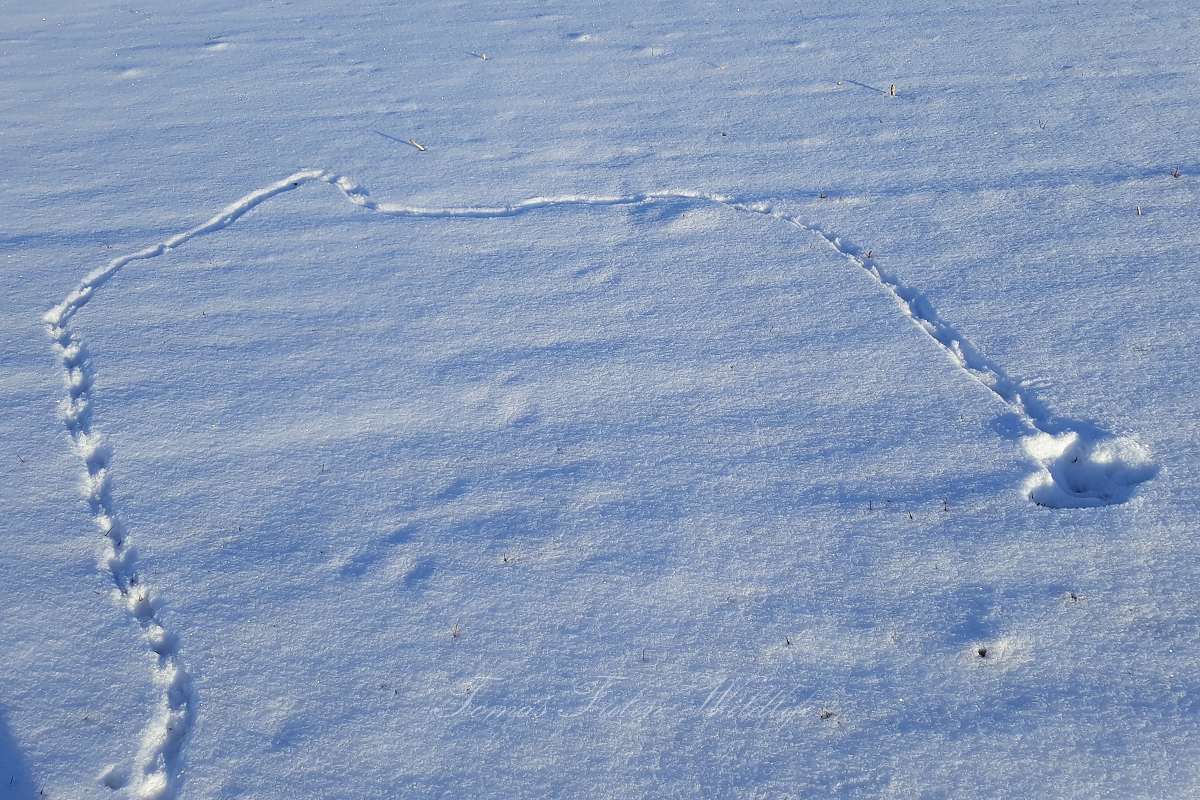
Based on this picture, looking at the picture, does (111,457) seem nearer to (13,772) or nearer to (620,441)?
(13,772)

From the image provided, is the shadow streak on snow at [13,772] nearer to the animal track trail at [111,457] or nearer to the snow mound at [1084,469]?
the animal track trail at [111,457]

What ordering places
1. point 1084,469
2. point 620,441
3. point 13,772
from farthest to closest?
point 620,441 → point 1084,469 → point 13,772

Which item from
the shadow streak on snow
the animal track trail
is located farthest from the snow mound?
the shadow streak on snow

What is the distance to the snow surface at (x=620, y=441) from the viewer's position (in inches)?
89.3

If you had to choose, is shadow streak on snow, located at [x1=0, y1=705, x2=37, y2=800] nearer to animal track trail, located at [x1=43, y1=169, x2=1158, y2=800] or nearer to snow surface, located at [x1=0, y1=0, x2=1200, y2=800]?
snow surface, located at [x1=0, y1=0, x2=1200, y2=800]

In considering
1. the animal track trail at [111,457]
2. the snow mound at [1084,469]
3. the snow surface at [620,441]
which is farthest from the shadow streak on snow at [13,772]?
the snow mound at [1084,469]

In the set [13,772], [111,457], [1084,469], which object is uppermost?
[111,457]

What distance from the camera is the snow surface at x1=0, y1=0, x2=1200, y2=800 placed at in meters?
2.27

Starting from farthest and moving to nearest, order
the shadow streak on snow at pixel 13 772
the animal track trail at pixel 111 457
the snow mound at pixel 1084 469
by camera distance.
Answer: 1. the snow mound at pixel 1084 469
2. the animal track trail at pixel 111 457
3. the shadow streak on snow at pixel 13 772

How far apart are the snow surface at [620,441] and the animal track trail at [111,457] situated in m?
0.01

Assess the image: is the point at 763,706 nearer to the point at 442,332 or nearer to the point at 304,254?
the point at 442,332

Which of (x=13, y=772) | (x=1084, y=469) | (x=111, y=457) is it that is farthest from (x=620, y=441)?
(x=13, y=772)

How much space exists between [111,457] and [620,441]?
5.50 feet

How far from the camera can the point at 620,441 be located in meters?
3.05
